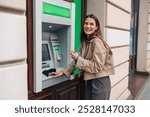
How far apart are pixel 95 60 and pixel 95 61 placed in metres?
0.01

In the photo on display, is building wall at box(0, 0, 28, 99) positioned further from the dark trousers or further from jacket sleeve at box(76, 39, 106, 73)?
the dark trousers

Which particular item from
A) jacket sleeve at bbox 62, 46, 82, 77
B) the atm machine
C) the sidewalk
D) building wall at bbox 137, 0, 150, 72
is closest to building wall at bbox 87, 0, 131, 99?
the sidewalk

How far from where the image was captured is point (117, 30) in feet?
13.9

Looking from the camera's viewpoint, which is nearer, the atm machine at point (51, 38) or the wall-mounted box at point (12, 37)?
the wall-mounted box at point (12, 37)

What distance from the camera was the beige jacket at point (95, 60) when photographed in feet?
7.51

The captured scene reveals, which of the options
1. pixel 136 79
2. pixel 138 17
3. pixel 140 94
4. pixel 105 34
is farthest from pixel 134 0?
pixel 105 34

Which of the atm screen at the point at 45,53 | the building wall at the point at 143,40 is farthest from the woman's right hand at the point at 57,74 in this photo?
the building wall at the point at 143,40

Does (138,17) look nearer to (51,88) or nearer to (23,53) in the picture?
(51,88)

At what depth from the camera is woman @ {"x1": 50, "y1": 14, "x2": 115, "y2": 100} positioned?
230cm

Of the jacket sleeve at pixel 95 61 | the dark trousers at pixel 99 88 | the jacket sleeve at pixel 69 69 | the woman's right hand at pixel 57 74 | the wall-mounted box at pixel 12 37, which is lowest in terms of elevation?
the dark trousers at pixel 99 88

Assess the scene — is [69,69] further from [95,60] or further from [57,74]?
[95,60]

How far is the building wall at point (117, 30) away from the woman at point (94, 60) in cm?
114

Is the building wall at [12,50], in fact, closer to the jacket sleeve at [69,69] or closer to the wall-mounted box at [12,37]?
the wall-mounted box at [12,37]

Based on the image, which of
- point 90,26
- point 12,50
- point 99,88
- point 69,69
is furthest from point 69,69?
point 12,50
